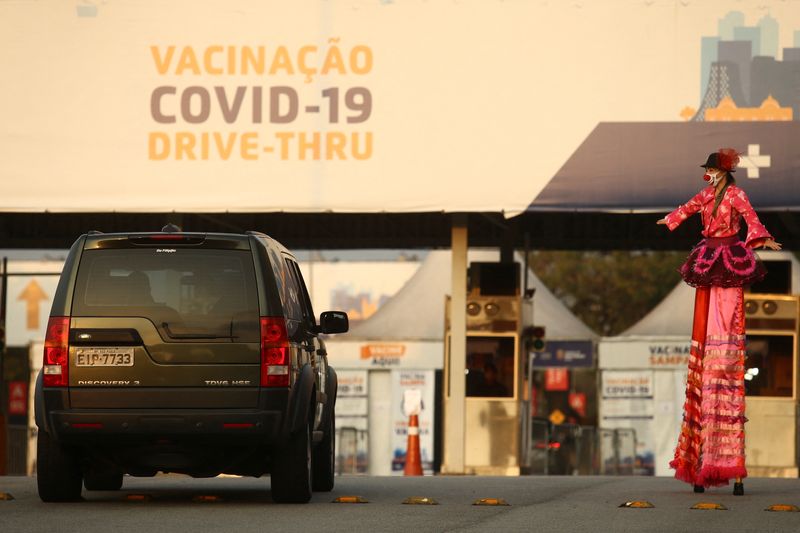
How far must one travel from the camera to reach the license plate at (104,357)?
450 inches

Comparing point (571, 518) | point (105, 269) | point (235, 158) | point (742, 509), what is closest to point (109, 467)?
point (105, 269)

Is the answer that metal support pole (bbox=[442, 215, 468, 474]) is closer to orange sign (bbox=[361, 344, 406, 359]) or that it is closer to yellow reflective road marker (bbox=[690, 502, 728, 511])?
orange sign (bbox=[361, 344, 406, 359])

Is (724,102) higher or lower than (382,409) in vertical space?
higher

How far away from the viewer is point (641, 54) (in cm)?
2300

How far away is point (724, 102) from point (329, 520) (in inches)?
537

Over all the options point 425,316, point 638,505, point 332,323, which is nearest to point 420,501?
point 638,505

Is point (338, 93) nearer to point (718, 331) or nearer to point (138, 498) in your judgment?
point (718, 331)

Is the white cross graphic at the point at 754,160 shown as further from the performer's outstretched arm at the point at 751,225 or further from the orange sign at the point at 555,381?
the orange sign at the point at 555,381

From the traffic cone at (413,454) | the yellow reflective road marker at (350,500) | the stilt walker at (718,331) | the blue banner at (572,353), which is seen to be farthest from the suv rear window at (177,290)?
the blue banner at (572,353)

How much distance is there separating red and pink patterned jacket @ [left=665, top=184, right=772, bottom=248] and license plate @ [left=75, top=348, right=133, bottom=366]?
4185 millimetres

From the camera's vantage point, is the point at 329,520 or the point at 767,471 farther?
the point at 767,471

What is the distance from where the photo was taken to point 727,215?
1321cm

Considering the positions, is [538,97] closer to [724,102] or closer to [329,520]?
[724,102]

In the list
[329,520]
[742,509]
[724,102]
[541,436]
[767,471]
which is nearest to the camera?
[329,520]
